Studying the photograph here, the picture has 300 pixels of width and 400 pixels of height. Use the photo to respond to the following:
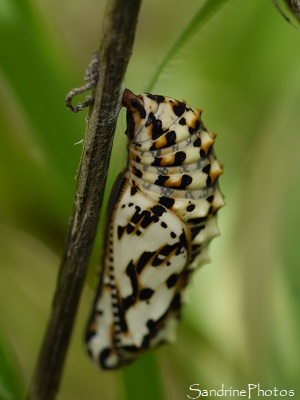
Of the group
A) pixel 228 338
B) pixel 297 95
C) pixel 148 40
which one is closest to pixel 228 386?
pixel 228 338

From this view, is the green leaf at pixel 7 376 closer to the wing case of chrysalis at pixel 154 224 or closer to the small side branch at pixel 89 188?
the small side branch at pixel 89 188

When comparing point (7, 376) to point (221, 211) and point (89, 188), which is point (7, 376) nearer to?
point (89, 188)

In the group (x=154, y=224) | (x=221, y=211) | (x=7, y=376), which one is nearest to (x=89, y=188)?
(x=154, y=224)

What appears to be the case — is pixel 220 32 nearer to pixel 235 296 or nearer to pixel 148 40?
pixel 148 40

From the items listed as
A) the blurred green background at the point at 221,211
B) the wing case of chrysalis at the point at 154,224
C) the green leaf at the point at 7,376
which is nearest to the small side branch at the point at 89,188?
the green leaf at the point at 7,376

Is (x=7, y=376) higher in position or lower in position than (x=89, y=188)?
lower
